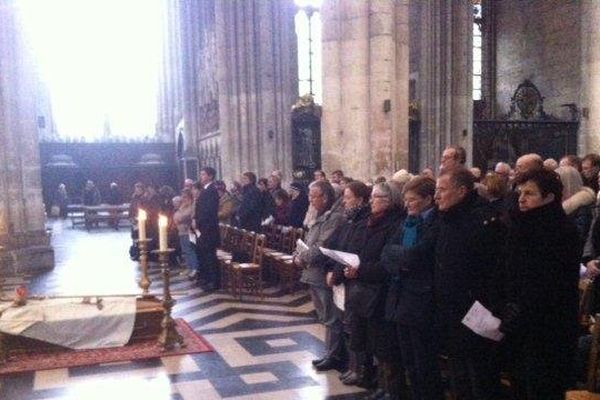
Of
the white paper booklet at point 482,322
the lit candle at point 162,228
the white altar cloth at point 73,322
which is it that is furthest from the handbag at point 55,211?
the white paper booklet at point 482,322

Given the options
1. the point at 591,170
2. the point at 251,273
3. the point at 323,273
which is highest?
the point at 591,170

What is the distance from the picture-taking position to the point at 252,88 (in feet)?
58.9

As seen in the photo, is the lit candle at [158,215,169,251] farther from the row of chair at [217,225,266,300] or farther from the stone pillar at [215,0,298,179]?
the stone pillar at [215,0,298,179]

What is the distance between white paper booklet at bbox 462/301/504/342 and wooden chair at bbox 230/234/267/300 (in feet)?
18.6

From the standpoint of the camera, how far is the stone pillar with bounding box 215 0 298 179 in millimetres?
17734

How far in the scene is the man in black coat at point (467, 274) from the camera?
346 centimetres

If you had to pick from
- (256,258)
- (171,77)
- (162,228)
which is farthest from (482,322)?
(171,77)

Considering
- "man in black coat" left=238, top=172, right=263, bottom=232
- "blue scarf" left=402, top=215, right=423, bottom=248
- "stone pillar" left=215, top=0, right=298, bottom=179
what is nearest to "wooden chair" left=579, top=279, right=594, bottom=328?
"blue scarf" left=402, top=215, right=423, bottom=248

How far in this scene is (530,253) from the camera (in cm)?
315

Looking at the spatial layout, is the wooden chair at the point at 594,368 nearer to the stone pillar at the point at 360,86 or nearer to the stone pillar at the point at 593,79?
the stone pillar at the point at 360,86

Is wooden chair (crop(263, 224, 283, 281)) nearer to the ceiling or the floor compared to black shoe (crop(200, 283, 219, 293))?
nearer to the ceiling

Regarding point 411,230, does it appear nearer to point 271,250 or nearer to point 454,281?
point 454,281

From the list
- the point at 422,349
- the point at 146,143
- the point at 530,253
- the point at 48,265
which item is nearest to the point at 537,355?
the point at 530,253

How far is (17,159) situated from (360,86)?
6748mm
